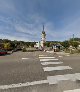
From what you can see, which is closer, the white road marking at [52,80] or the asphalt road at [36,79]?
the asphalt road at [36,79]

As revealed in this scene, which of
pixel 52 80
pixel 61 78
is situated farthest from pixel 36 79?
pixel 61 78

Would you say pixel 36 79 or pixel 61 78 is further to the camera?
pixel 61 78

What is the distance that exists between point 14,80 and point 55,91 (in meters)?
1.81

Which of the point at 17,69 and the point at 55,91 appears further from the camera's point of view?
the point at 17,69

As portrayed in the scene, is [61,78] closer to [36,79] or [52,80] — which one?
[52,80]

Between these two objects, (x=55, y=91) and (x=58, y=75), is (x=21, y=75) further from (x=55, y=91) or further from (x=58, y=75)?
(x=55, y=91)

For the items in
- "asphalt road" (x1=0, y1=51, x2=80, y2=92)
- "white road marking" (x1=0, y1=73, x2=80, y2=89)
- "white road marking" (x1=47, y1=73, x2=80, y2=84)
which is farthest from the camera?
"white road marking" (x1=47, y1=73, x2=80, y2=84)

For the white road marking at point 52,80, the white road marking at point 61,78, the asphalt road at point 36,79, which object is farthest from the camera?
the white road marking at point 61,78

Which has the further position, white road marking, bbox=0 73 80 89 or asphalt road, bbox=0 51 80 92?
white road marking, bbox=0 73 80 89

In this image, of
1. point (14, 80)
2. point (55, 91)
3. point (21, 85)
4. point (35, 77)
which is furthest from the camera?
point (35, 77)

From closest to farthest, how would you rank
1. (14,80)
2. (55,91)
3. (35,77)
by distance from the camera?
(55,91) < (14,80) < (35,77)

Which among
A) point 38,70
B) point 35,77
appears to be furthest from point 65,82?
point 38,70

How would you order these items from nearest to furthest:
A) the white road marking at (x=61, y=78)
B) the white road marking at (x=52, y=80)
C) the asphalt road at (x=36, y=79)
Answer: the asphalt road at (x=36, y=79)
the white road marking at (x=52, y=80)
the white road marking at (x=61, y=78)

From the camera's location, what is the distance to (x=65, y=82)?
591 cm
